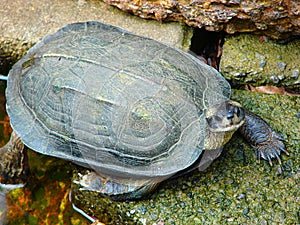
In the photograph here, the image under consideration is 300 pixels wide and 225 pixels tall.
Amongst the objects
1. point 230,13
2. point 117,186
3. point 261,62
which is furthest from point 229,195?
point 230,13

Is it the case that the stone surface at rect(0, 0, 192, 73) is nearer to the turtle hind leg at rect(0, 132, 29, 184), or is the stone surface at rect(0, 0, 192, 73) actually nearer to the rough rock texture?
the rough rock texture

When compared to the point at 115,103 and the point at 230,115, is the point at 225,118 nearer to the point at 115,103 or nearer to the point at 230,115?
the point at 230,115

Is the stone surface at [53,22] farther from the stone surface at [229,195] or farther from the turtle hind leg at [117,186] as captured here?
the turtle hind leg at [117,186]

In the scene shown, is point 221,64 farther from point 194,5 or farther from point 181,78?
point 181,78

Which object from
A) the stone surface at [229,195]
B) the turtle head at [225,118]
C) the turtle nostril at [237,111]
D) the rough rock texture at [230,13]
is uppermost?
the rough rock texture at [230,13]

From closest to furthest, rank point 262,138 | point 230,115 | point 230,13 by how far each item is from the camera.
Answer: point 230,115 → point 262,138 → point 230,13

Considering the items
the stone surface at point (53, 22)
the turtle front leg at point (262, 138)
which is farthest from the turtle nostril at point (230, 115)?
the stone surface at point (53, 22)
